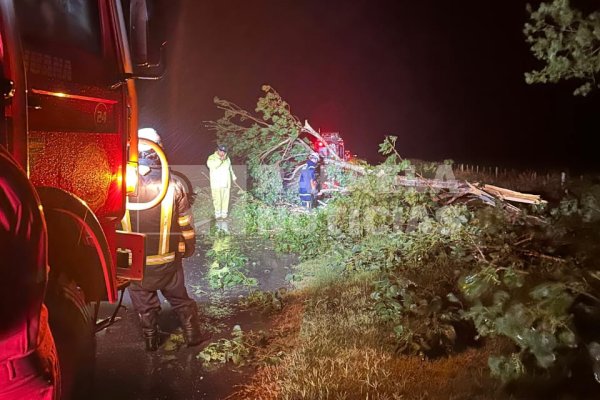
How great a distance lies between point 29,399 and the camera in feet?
5.98

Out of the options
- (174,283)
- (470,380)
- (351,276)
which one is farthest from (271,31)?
(470,380)

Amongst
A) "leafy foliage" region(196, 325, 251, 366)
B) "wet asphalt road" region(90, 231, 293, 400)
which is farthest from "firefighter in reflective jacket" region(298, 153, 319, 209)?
"leafy foliage" region(196, 325, 251, 366)

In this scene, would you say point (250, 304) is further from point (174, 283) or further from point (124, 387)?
point (124, 387)

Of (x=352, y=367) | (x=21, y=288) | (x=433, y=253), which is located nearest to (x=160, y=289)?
(x=352, y=367)

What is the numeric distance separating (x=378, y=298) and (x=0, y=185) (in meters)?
3.33

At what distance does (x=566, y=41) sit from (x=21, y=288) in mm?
3261

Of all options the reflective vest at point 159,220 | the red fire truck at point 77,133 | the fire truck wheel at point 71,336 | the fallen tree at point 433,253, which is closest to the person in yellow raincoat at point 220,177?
the fallen tree at point 433,253

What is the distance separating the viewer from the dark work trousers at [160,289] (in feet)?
14.0

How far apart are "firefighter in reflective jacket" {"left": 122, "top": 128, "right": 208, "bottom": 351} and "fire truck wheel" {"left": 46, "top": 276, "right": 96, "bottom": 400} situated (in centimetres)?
146

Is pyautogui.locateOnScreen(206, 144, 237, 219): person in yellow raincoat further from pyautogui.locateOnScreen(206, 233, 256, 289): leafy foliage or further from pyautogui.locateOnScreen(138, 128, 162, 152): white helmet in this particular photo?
pyautogui.locateOnScreen(138, 128, 162, 152): white helmet

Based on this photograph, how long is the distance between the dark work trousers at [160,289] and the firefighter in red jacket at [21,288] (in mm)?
2405

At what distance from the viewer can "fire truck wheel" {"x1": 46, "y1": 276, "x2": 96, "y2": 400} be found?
2.46 meters

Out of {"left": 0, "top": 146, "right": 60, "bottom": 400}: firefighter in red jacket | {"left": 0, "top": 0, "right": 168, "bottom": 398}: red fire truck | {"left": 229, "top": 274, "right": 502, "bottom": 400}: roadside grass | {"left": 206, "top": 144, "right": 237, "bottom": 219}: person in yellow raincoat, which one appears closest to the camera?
{"left": 0, "top": 146, "right": 60, "bottom": 400}: firefighter in red jacket

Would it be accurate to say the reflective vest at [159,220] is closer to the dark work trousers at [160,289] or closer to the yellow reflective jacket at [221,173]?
the dark work trousers at [160,289]
